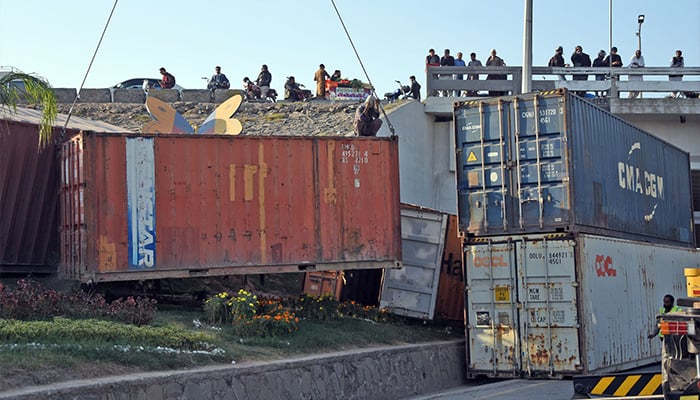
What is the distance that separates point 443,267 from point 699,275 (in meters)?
9.23

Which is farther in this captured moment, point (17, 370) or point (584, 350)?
point (584, 350)

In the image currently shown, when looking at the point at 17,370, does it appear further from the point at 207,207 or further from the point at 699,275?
the point at 699,275

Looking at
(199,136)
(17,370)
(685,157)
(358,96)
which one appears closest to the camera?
(17,370)

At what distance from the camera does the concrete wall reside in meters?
25.9

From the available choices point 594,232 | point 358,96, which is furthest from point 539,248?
point 358,96

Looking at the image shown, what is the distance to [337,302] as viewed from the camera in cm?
1816

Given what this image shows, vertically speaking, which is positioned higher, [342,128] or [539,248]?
[342,128]

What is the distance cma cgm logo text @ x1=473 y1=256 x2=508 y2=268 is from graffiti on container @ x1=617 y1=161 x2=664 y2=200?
369 centimetres

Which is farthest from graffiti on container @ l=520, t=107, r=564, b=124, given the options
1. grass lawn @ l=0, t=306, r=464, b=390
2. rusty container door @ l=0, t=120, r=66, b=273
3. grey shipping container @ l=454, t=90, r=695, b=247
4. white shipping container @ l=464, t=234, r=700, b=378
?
rusty container door @ l=0, t=120, r=66, b=273

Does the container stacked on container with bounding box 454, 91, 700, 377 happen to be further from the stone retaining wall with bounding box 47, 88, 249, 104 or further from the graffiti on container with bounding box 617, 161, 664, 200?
the stone retaining wall with bounding box 47, 88, 249, 104

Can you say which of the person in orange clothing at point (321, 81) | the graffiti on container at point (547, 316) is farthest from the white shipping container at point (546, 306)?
the person in orange clothing at point (321, 81)

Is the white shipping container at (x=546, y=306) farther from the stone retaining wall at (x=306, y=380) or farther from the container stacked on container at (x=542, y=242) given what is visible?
the stone retaining wall at (x=306, y=380)

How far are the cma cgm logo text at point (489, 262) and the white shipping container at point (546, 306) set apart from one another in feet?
0.06

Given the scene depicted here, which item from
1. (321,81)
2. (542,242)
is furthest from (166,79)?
(542,242)
